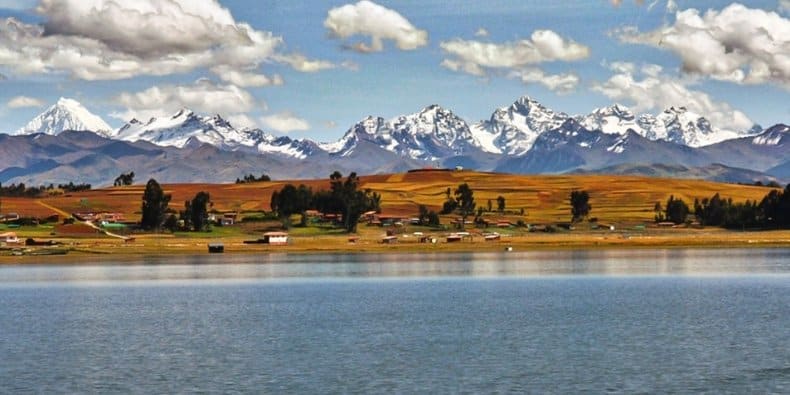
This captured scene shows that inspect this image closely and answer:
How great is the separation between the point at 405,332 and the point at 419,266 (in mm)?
87426

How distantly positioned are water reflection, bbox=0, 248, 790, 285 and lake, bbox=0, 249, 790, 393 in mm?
2072

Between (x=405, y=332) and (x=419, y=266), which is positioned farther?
(x=419, y=266)

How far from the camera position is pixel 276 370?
58.7 meters

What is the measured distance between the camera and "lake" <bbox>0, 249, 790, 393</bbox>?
5488 cm

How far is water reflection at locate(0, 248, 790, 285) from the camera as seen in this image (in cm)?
13912

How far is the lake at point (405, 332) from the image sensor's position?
54.9m

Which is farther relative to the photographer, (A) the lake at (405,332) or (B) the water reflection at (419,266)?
(B) the water reflection at (419,266)

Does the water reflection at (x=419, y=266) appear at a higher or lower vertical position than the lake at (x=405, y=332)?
higher

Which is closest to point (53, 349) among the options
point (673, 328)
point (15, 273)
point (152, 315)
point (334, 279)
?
point (152, 315)

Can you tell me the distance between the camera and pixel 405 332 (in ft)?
244

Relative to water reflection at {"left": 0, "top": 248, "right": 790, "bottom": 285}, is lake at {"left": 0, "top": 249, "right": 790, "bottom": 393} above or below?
below

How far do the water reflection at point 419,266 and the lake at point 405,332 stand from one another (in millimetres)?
2072

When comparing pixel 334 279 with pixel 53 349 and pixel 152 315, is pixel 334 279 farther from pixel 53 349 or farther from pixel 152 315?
pixel 53 349

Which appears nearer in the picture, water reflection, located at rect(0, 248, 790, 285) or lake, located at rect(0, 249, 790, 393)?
lake, located at rect(0, 249, 790, 393)
